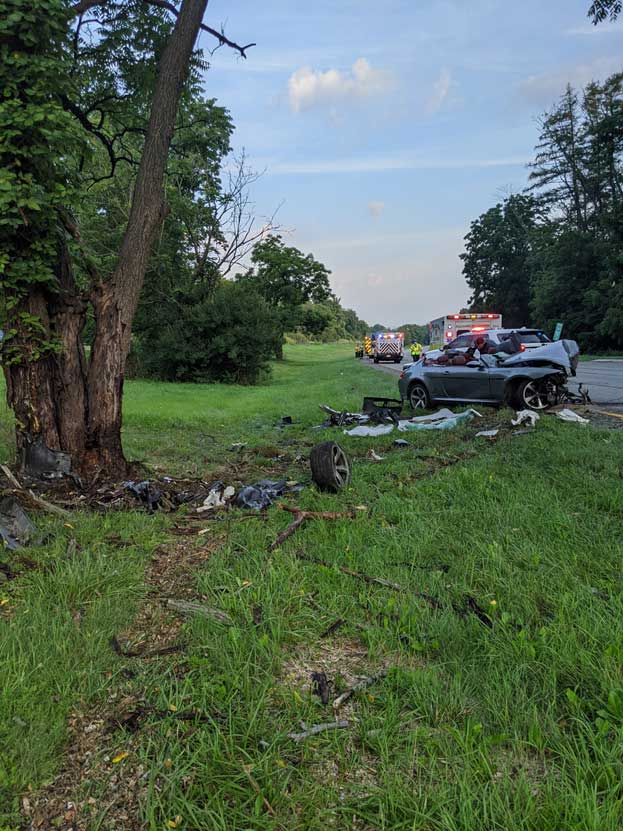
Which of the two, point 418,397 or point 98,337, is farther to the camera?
point 418,397

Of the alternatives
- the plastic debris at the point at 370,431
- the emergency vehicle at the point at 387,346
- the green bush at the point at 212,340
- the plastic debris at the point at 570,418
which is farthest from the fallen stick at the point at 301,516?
the emergency vehicle at the point at 387,346

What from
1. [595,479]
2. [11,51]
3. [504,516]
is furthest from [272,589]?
[11,51]

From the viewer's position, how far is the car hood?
30.9ft

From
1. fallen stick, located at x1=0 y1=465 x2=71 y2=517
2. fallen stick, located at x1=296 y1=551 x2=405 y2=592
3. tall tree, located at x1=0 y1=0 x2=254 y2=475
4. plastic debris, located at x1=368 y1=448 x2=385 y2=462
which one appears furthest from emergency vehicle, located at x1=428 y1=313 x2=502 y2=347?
fallen stick, located at x1=296 y1=551 x2=405 y2=592

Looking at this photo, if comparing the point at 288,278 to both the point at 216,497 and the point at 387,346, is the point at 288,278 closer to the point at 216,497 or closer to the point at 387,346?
the point at 387,346

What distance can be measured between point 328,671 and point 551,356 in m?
8.42

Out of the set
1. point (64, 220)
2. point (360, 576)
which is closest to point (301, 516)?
point (360, 576)

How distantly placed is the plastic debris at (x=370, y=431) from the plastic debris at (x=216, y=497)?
3.53m

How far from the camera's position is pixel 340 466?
573cm

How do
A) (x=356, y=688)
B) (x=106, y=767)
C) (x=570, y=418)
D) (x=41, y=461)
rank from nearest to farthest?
(x=106, y=767) → (x=356, y=688) → (x=41, y=461) → (x=570, y=418)

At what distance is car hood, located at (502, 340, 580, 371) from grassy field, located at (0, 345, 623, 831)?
16.9 feet

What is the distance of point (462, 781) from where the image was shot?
1.83m

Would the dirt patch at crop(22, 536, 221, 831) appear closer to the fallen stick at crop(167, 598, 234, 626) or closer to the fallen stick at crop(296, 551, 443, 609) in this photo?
the fallen stick at crop(167, 598, 234, 626)

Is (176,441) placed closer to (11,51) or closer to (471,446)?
(471,446)
